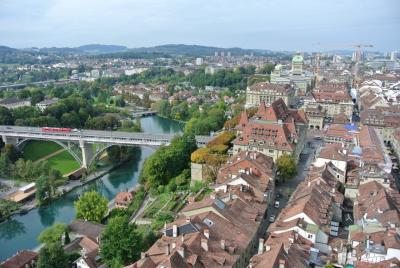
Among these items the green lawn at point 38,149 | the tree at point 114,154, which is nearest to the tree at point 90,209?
the tree at point 114,154

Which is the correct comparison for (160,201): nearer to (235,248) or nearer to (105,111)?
(235,248)

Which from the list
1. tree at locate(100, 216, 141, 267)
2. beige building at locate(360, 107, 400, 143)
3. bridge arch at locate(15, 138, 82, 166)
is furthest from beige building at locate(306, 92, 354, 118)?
tree at locate(100, 216, 141, 267)

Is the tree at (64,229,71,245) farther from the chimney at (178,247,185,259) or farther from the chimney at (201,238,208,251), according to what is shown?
the chimney at (178,247,185,259)

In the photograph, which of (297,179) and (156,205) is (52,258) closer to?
(156,205)

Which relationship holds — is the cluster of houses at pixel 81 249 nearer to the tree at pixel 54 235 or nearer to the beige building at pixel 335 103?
the tree at pixel 54 235

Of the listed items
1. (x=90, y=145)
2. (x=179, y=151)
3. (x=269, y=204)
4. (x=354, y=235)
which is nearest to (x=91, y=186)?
(x=90, y=145)

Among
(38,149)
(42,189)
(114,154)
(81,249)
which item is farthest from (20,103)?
(81,249)

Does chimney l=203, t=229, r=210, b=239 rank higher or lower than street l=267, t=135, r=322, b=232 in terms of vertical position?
higher
